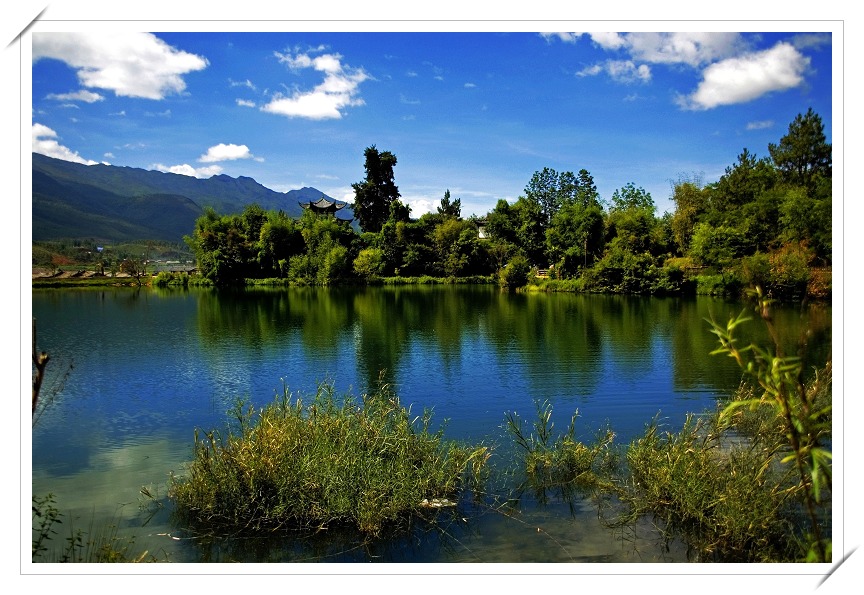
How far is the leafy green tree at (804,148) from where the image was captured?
83.8 ft

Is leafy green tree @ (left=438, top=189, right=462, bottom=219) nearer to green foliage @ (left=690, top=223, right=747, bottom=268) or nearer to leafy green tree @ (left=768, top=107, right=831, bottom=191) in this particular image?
green foliage @ (left=690, top=223, right=747, bottom=268)

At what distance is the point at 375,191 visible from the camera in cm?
4434

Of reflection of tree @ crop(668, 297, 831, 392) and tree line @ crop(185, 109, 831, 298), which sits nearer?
reflection of tree @ crop(668, 297, 831, 392)

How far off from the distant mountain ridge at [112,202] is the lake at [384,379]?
2.61 meters

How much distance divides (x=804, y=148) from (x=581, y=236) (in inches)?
439

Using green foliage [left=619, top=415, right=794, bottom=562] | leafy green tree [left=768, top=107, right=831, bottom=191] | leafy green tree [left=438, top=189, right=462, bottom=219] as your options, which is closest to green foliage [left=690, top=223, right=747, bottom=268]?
leafy green tree [left=768, top=107, right=831, bottom=191]

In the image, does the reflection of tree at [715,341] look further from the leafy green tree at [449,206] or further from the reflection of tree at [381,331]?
the leafy green tree at [449,206]

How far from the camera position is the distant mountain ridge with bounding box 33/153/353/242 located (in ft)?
46.1

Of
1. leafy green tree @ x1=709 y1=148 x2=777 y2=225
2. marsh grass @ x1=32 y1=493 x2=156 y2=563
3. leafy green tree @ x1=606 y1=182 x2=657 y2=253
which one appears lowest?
marsh grass @ x1=32 y1=493 x2=156 y2=563

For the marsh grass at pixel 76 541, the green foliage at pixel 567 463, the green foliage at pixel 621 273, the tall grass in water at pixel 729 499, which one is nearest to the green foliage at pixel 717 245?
the green foliage at pixel 621 273

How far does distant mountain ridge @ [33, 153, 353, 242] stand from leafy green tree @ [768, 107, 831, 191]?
25.7m

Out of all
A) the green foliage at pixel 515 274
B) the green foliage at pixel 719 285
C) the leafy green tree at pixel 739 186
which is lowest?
the green foliage at pixel 719 285
